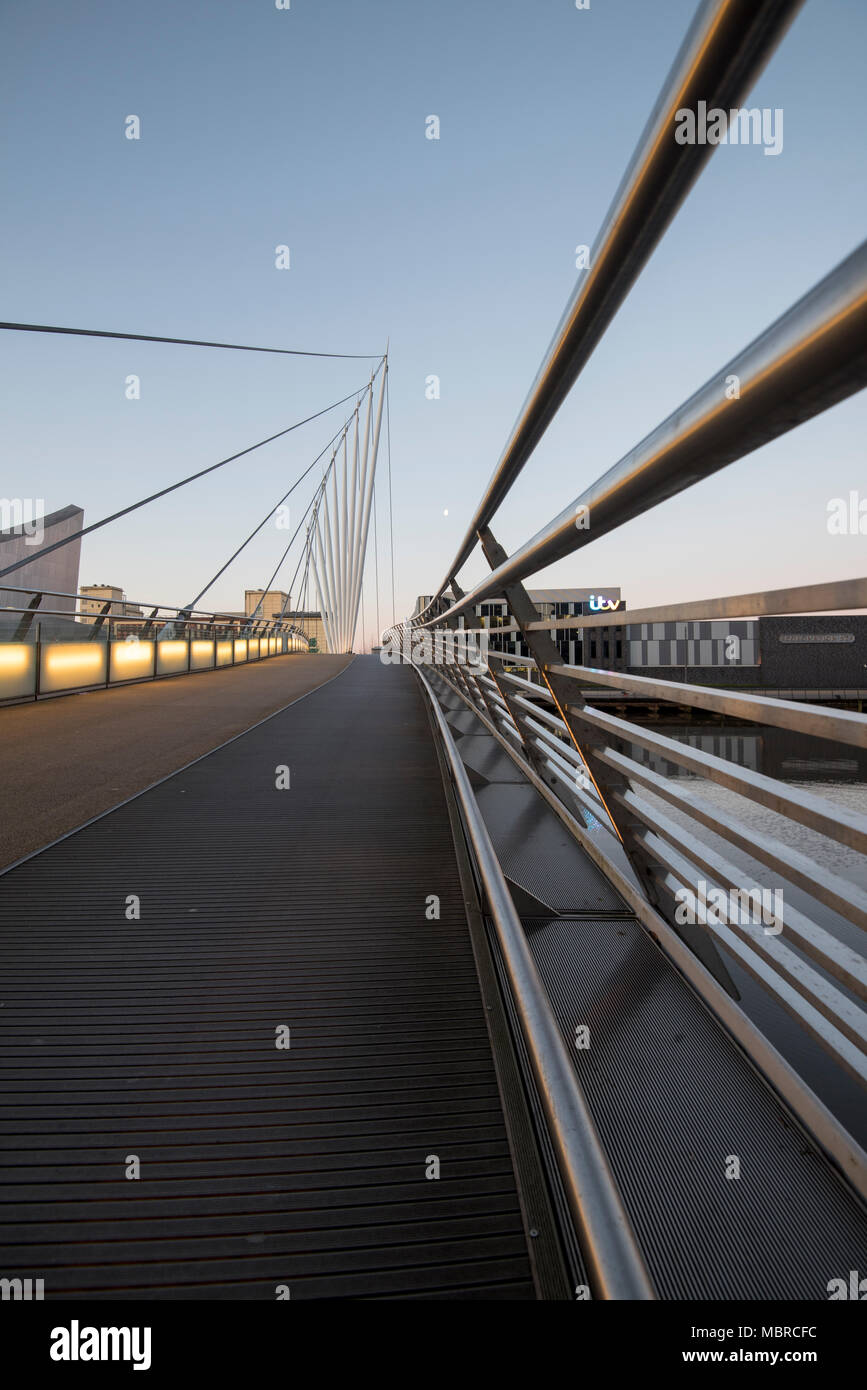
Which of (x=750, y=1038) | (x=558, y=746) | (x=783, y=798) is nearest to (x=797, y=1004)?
(x=750, y=1038)

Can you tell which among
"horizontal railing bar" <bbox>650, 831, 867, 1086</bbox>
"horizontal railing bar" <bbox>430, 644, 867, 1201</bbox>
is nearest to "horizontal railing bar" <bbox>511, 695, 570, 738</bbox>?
"horizontal railing bar" <bbox>430, 644, 867, 1201</bbox>

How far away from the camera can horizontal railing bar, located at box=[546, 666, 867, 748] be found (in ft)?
2.88

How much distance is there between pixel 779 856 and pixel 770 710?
330 mm

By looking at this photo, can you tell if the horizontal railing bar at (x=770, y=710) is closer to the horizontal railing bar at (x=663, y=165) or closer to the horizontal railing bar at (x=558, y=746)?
the horizontal railing bar at (x=663, y=165)

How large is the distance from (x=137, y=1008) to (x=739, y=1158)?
1505mm

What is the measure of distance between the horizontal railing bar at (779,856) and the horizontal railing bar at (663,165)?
39.6 inches

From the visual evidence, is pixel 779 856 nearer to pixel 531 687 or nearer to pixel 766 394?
pixel 766 394

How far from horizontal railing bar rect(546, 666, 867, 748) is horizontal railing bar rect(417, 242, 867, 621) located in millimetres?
342

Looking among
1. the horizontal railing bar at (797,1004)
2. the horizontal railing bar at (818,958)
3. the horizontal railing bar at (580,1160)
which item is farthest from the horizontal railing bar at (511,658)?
the horizontal railing bar at (580,1160)

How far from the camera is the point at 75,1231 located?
1277 mm

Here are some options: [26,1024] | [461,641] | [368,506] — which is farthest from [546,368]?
[368,506]

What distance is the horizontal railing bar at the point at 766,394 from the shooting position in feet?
2.04

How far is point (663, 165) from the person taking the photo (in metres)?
0.99

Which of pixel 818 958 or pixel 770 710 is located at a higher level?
pixel 770 710
